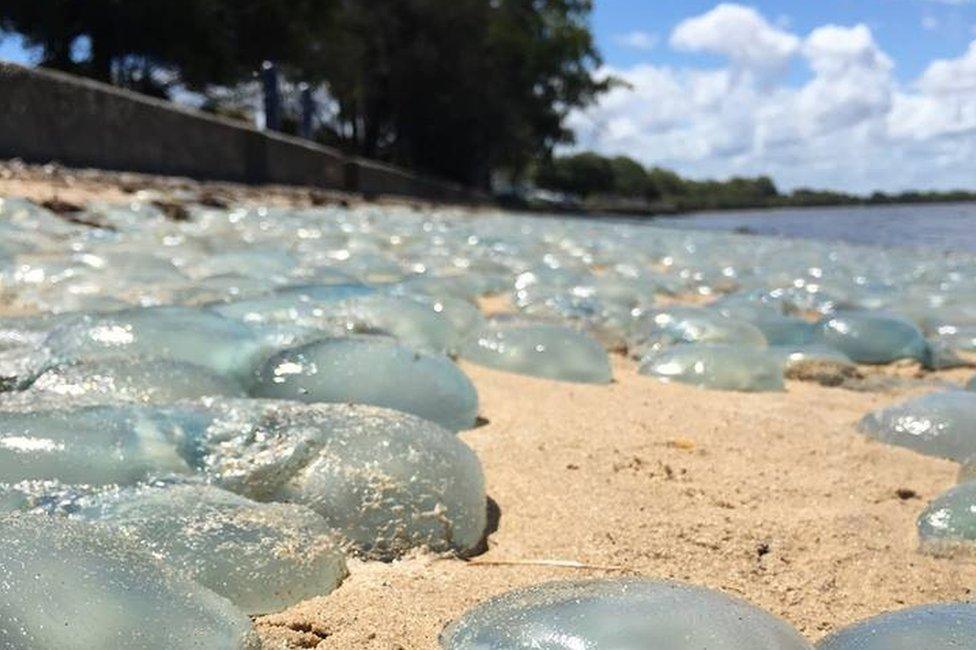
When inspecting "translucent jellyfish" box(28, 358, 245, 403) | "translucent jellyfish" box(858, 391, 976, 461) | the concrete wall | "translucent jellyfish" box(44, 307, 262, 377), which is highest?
the concrete wall

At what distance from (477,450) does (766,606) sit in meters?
0.54

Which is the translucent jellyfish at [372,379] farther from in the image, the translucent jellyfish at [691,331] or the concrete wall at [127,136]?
the concrete wall at [127,136]

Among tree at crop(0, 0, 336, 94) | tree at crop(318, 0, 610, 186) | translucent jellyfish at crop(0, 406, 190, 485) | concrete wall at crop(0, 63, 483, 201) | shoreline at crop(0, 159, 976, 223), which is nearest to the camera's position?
translucent jellyfish at crop(0, 406, 190, 485)

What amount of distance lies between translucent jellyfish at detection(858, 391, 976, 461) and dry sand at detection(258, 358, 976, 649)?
3 centimetres

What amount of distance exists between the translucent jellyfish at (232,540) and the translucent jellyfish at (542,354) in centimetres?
98

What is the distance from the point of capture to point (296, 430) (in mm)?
1108

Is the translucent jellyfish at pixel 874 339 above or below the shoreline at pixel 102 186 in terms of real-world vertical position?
below

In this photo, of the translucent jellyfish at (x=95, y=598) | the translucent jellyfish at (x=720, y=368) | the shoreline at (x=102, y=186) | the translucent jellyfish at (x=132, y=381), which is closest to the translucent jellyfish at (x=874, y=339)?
the translucent jellyfish at (x=720, y=368)

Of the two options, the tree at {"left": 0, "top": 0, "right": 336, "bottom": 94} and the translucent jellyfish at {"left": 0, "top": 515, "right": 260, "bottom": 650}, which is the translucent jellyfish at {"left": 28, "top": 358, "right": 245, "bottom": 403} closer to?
the translucent jellyfish at {"left": 0, "top": 515, "right": 260, "bottom": 650}

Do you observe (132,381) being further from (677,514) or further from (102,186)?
(102,186)

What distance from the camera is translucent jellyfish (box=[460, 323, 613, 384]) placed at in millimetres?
1932

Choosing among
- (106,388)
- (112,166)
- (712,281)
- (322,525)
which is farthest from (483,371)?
(112,166)

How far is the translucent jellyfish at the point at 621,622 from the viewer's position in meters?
0.75

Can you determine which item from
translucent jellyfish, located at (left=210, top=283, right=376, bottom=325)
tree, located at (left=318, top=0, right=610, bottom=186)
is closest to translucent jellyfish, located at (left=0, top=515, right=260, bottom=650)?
translucent jellyfish, located at (left=210, top=283, right=376, bottom=325)
